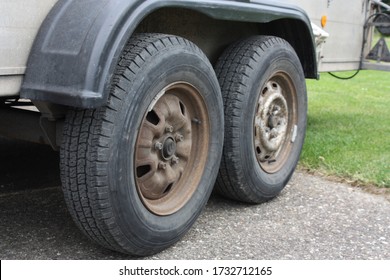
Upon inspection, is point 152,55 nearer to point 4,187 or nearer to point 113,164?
point 113,164

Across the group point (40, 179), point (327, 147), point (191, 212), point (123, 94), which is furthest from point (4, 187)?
point (327, 147)

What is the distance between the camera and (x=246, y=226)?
10.5 feet

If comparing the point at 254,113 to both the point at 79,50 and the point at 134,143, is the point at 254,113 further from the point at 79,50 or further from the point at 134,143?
the point at 79,50

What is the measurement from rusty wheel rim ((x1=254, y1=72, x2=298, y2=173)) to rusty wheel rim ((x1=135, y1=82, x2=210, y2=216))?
0.58m

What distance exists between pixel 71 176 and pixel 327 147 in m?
3.05

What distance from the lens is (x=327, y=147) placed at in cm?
500

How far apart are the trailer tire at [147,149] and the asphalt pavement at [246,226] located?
221 mm

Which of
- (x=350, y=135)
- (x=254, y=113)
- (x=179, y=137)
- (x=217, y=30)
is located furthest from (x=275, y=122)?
(x=350, y=135)

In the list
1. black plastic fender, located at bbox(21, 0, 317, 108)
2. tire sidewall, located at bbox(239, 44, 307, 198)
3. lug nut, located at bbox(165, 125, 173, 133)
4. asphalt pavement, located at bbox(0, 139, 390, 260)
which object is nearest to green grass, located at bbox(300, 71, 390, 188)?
asphalt pavement, located at bbox(0, 139, 390, 260)

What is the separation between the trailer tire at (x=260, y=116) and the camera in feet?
10.7

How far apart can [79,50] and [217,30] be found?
1326 millimetres

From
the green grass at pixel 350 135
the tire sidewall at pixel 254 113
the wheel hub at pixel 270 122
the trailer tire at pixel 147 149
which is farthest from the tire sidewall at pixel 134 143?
the green grass at pixel 350 135

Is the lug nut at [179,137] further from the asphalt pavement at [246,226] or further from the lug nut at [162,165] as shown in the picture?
the asphalt pavement at [246,226]

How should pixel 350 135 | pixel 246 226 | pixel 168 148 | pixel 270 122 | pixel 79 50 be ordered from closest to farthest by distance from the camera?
pixel 79 50
pixel 168 148
pixel 246 226
pixel 270 122
pixel 350 135
